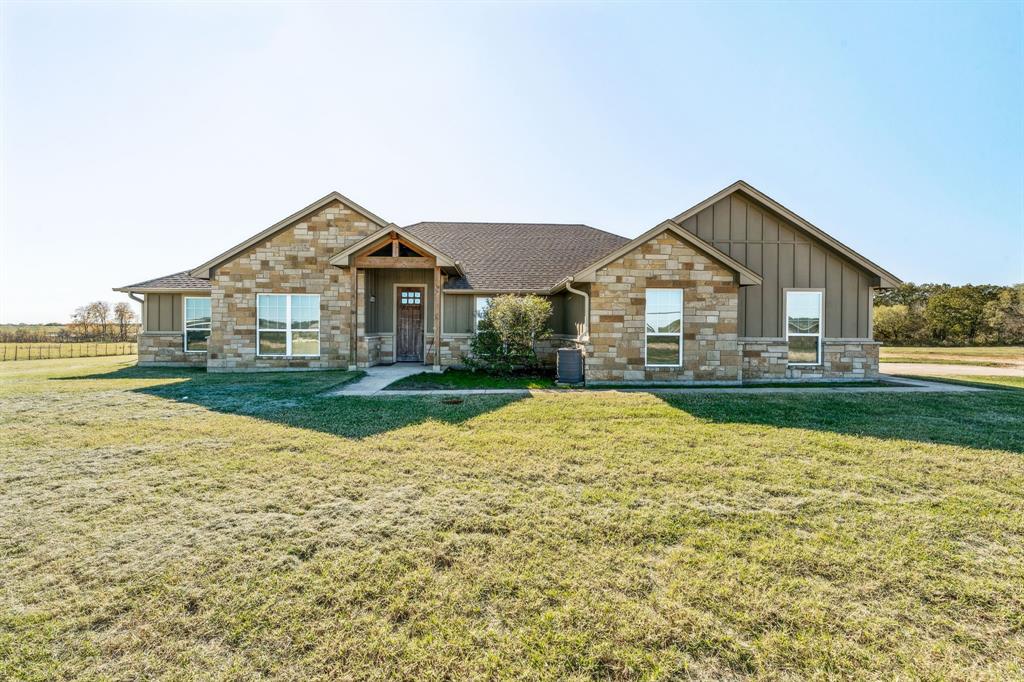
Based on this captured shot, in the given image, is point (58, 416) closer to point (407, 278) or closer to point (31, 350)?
point (407, 278)

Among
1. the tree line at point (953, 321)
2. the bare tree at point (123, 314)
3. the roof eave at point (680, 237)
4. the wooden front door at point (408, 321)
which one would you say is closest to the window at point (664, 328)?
the roof eave at point (680, 237)

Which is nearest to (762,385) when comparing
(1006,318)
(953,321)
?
(953,321)

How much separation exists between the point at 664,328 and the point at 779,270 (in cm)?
386

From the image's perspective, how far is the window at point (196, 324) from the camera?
15.3 meters

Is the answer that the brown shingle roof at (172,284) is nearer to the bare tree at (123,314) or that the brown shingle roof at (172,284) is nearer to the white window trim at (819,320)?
the white window trim at (819,320)

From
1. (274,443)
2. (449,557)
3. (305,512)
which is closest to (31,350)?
(274,443)

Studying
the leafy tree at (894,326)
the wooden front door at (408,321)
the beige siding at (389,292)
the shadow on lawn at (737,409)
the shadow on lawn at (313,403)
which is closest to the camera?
the shadow on lawn at (737,409)

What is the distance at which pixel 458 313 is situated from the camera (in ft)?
47.0

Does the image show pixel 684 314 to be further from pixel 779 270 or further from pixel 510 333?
pixel 510 333

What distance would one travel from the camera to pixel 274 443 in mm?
5617

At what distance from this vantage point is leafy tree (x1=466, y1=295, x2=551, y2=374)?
40.5 ft

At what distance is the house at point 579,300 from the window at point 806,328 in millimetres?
36

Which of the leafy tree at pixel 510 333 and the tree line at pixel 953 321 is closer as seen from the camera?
the leafy tree at pixel 510 333

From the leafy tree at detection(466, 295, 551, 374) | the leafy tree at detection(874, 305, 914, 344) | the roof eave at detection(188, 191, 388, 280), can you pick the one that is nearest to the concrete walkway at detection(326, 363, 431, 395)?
the leafy tree at detection(466, 295, 551, 374)
